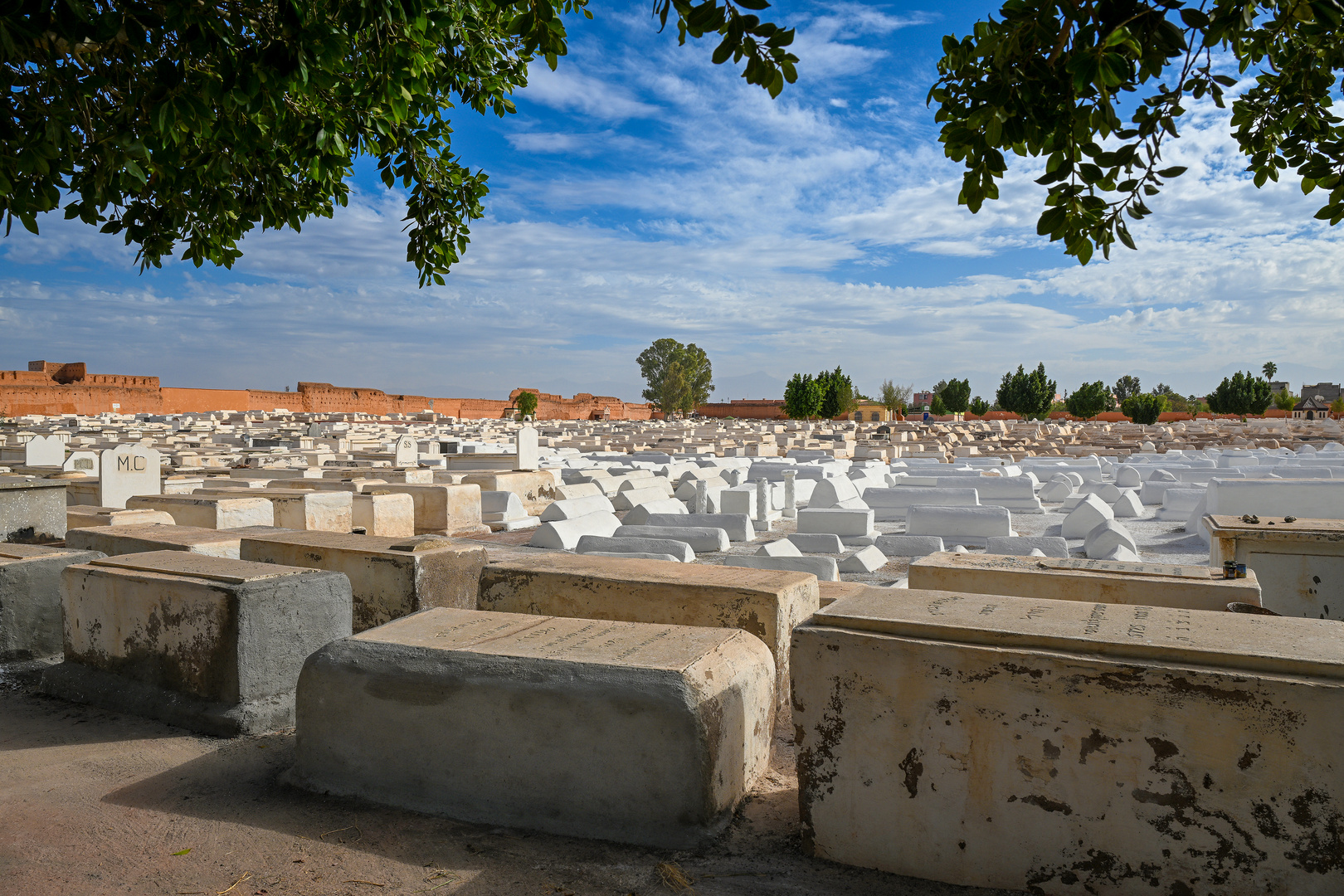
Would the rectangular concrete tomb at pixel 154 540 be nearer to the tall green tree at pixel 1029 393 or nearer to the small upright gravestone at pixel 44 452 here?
the small upright gravestone at pixel 44 452

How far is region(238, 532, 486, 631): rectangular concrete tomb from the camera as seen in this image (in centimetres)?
382

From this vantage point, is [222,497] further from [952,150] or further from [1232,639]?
[1232,639]

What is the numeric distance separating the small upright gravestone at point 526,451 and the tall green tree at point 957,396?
221 feet

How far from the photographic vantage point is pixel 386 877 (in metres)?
2.01

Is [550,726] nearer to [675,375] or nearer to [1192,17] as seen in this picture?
[1192,17]

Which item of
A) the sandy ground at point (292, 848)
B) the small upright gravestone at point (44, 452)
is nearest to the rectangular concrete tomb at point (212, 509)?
the sandy ground at point (292, 848)

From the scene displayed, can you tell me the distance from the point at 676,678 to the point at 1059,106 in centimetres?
209

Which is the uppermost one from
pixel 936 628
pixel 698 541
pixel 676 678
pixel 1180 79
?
pixel 1180 79

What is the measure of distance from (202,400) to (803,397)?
149 ft

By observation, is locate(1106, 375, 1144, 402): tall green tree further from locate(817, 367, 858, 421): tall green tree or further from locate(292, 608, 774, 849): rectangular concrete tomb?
locate(292, 608, 774, 849): rectangular concrete tomb

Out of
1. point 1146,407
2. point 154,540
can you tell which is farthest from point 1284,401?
point 154,540

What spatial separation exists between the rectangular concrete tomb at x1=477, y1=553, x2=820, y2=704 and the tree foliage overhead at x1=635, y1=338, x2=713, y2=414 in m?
77.4

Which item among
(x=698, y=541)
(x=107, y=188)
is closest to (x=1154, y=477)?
(x=698, y=541)

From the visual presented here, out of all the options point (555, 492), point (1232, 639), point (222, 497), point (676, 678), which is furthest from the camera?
point (555, 492)
